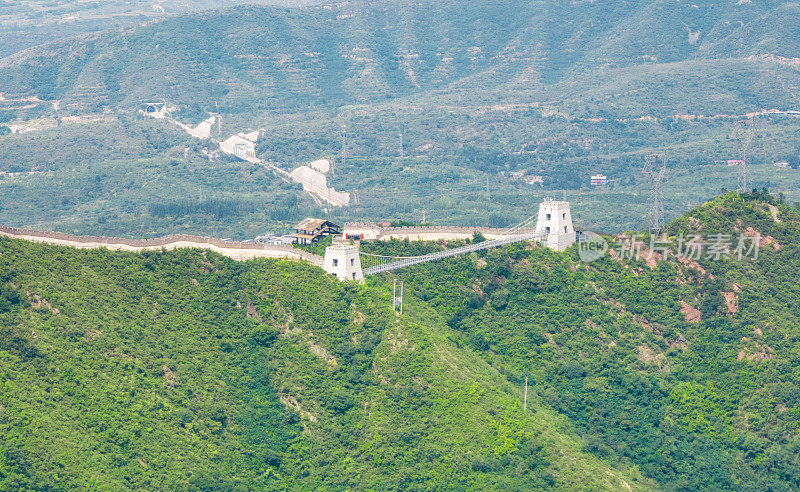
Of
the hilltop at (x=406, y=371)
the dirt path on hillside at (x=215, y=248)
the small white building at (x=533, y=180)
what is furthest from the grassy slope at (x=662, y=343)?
the small white building at (x=533, y=180)

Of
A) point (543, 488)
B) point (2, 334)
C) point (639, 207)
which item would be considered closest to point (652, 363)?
point (543, 488)

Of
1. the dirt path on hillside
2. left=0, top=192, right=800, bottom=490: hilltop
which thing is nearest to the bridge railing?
left=0, top=192, right=800, bottom=490: hilltop

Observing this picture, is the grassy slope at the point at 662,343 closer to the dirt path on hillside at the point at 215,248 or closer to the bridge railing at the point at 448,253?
the bridge railing at the point at 448,253

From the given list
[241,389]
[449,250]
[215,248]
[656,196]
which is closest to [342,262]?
[215,248]

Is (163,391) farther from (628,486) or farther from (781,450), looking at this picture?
(781,450)

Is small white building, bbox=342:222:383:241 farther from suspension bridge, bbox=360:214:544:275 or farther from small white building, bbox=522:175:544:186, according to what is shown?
small white building, bbox=522:175:544:186

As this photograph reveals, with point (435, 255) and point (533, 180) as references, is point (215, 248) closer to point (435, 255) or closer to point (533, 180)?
point (435, 255)
